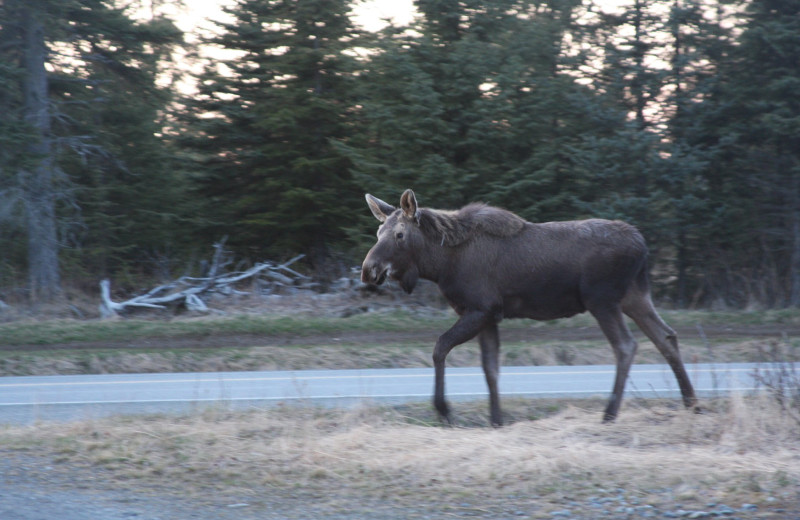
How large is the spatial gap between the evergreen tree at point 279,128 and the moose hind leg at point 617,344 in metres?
14.9

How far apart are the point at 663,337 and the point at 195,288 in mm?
13248

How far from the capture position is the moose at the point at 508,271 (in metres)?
7.89

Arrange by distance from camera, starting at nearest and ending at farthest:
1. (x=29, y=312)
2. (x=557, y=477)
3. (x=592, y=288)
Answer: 1. (x=557, y=477)
2. (x=592, y=288)
3. (x=29, y=312)

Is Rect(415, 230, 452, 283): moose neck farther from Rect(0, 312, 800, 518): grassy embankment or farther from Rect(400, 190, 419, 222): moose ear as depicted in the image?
Rect(0, 312, 800, 518): grassy embankment

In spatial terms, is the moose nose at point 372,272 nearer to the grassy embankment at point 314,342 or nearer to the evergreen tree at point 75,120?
the grassy embankment at point 314,342

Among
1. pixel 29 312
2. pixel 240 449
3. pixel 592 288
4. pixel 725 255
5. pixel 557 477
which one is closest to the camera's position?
pixel 557 477

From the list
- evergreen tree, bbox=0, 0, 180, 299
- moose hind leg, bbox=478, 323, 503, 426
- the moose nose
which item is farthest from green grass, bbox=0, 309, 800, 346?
the moose nose

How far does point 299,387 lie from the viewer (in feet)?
35.9

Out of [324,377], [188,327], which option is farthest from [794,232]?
[188,327]

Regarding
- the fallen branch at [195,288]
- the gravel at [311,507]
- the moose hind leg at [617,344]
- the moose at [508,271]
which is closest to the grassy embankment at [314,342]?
the fallen branch at [195,288]

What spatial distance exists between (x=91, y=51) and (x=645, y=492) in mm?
20869

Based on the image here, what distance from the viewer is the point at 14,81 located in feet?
64.2

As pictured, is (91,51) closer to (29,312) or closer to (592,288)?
(29,312)

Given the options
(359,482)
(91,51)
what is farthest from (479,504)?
(91,51)
